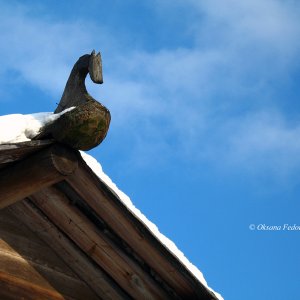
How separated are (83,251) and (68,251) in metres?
0.09

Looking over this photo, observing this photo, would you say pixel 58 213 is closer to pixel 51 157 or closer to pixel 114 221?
pixel 114 221

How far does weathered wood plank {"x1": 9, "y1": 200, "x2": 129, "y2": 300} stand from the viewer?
12.6 ft

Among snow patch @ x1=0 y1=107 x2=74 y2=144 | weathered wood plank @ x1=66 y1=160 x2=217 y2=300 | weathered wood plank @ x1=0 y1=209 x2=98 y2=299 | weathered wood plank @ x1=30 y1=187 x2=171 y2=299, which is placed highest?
weathered wood plank @ x1=66 y1=160 x2=217 y2=300

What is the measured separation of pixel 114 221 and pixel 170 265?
1.39 ft

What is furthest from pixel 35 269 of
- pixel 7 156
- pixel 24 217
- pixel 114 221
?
pixel 7 156

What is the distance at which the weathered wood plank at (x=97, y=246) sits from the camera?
12.3 feet

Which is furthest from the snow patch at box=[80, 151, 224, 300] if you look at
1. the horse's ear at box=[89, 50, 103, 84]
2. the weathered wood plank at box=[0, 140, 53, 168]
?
the horse's ear at box=[89, 50, 103, 84]

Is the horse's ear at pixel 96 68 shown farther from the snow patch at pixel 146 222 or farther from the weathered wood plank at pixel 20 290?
the weathered wood plank at pixel 20 290

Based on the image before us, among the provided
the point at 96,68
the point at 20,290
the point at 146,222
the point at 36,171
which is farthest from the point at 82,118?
the point at 20,290

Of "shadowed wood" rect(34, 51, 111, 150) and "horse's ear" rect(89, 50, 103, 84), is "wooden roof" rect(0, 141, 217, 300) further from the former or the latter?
"horse's ear" rect(89, 50, 103, 84)

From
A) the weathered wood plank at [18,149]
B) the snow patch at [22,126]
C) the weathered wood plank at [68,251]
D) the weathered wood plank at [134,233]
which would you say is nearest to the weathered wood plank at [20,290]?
the weathered wood plank at [68,251]

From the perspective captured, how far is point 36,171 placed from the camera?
314cm

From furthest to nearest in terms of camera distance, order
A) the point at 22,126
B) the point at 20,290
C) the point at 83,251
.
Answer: the point at 83,251
the point at 20,290
the point at 22,126

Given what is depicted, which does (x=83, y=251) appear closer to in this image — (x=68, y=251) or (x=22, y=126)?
(x=68, y=251)
